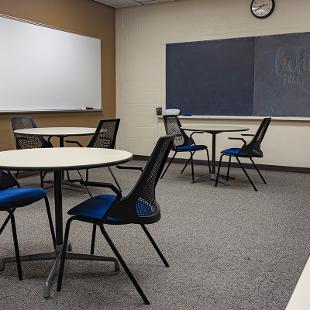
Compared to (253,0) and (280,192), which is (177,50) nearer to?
(253,0)

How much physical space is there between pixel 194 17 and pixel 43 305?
546cm

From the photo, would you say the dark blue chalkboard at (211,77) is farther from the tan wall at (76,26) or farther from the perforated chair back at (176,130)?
the perforated chair back at (176,130)

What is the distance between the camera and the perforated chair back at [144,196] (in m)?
1.95

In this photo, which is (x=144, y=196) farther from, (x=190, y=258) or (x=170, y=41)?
(x=170, y=41)

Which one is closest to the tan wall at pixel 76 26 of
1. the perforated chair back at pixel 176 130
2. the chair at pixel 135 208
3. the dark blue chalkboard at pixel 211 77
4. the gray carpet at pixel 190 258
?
the dark blue chalkboard at pixel 211 77

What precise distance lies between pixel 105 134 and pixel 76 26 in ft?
8.96

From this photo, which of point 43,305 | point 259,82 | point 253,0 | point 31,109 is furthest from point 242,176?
point 43,305

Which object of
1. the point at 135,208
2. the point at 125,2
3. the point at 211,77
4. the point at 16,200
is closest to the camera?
the point at 135,208

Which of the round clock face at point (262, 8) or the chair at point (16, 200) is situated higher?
the round clock face at point (262, 8)

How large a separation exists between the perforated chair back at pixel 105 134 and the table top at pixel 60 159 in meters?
1.45

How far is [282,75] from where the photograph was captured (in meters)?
5.77

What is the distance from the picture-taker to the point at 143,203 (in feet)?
6.88

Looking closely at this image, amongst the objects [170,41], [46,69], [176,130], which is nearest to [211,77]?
[170,41]

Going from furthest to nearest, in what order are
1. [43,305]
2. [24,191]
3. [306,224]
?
[306,224] → [24,191] → [43,305]
